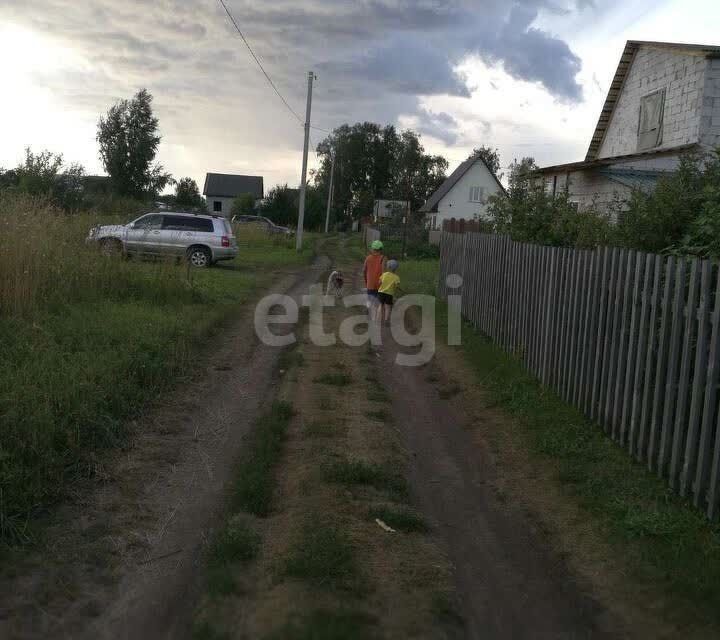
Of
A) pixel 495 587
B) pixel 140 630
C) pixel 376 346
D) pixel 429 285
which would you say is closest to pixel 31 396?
pixel 140 630

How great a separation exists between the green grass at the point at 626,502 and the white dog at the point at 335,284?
8.85 meters

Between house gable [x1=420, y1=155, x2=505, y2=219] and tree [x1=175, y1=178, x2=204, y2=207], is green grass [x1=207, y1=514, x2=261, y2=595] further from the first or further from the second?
tree [x1=175, y1=178, x2=204, y2=207]

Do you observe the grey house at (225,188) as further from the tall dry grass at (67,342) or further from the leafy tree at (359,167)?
the tall dry grass at (67,342)

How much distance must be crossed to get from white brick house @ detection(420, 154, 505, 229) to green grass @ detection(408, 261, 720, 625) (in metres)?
53.9

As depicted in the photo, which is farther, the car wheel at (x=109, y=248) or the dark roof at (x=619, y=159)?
the dark roof at (x=619, y=159)

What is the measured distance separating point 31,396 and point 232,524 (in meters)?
2.65

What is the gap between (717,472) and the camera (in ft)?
16.8

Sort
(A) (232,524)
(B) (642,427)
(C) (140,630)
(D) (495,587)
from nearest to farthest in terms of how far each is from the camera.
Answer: (C) (140,630) → (D) (495,587) → (A) (232,524) → (B) (642,427)

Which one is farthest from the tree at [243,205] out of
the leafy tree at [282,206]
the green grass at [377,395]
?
the green grass at [377,395]

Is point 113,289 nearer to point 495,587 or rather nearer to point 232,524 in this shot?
point 232,524

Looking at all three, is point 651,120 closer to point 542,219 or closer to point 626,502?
point 542,219

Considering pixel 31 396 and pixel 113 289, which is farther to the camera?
pixel 113 289

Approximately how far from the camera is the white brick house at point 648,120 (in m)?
18.5

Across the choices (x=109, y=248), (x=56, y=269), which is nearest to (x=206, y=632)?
(x=56, y=269)
